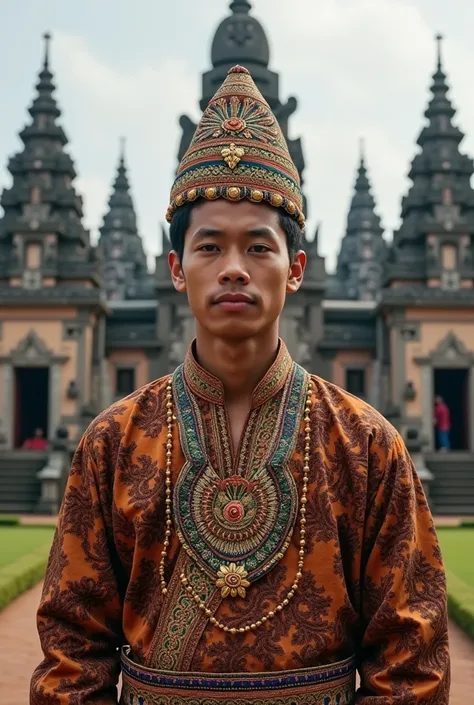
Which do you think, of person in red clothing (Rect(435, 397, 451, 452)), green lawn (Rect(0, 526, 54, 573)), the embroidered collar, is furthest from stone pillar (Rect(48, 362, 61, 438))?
the embroidered collar

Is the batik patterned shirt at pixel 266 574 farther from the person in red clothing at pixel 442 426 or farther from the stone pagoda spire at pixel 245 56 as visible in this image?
the stone pagoda spire at pixel 245 56

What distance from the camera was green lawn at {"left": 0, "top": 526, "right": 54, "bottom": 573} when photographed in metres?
11.3

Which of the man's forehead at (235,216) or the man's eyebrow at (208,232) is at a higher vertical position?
the man's forehead at (235,216)

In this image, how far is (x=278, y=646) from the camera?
2.33 m

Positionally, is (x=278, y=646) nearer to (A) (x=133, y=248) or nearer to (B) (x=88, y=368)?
(B) (x=88, y=368)

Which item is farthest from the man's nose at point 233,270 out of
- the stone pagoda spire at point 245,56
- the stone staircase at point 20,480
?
the stone pagoda spire at point 245,56

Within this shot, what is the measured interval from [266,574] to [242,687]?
32cm

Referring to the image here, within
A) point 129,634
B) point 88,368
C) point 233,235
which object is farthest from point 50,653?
point 88,368

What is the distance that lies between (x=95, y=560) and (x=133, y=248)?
39.2m

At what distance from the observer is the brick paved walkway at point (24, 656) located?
5.88 m

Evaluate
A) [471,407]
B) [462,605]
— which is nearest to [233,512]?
[462,605]

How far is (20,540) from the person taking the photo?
13.1m

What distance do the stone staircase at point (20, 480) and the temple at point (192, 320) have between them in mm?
56

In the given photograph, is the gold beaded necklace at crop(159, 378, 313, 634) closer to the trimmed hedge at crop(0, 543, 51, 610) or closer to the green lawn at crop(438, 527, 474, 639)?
the green lawn at crop(438, 527, 474, 639)
